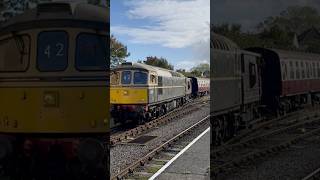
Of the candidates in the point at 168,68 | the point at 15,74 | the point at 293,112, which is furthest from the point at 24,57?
the point at 293,112

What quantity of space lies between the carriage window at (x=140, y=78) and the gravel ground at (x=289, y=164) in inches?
29.8

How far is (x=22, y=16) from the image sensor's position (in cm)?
247

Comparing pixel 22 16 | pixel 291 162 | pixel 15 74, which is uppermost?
pixel 22 16

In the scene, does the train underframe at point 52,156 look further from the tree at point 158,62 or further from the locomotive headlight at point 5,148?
the tree at point 158,62

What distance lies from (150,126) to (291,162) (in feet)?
2.80

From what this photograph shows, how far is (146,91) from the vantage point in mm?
→ 2615

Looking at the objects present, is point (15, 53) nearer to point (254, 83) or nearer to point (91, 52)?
point (91, 52)

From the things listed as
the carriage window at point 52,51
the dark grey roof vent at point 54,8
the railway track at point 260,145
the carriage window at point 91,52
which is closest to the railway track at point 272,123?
the railway track at point 260,145

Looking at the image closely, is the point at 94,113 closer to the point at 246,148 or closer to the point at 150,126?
the point at 150,126

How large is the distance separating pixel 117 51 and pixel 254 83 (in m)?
0.84

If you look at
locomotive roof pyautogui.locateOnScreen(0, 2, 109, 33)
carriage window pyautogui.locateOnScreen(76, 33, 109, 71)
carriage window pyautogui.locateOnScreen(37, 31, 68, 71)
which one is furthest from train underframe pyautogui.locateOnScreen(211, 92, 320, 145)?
carriage window pyautogui.locateOnScreen(37, 31, 68, 71)

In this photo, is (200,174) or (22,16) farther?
(22,16)

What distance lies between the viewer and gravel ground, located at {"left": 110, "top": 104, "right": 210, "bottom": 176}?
190 centimetres

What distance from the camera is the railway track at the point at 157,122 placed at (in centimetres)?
198
